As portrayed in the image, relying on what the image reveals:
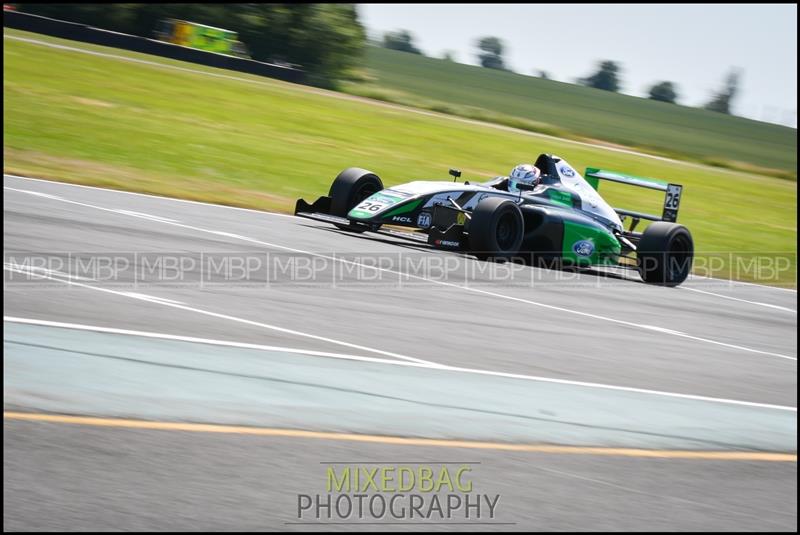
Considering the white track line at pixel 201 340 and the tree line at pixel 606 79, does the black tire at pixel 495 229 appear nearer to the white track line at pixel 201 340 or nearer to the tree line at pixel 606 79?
the white track line at pixel 201 340

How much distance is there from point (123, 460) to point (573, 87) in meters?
79.1

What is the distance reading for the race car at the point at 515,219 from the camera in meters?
12.3

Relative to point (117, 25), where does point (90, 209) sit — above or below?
below

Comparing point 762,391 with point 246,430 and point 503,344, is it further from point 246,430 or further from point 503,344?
point 246,430

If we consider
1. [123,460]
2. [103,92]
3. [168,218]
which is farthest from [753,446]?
[103,92]

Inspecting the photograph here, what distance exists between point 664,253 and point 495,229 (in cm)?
261

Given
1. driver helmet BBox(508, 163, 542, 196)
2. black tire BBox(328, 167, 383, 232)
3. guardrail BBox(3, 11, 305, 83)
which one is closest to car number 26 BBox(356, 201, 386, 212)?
black tire BBox(328, 167, 383, 232)

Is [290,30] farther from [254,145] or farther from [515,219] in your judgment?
[515,219]

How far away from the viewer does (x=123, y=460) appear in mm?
4492

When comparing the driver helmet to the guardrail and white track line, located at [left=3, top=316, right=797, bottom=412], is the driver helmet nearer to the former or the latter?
white track line, located at [left=3, top=316, right=797, bottom=412]

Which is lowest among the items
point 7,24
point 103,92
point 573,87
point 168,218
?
point 168,218

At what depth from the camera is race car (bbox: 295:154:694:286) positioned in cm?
1233

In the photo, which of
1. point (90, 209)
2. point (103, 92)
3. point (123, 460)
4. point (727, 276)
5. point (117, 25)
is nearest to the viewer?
point (123, 460)

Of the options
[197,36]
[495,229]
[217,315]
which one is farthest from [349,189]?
[197,36]
